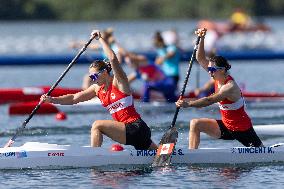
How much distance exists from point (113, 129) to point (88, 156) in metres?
0.60

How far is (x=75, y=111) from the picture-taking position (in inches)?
1132

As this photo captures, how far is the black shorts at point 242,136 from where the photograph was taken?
18703mm

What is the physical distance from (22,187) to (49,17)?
86366 mm

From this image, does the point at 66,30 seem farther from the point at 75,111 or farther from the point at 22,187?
the point at 22,187

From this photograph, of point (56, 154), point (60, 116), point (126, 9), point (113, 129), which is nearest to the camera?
point (113, 129)

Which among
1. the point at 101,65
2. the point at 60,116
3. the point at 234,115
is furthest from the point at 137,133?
the point at 60,116

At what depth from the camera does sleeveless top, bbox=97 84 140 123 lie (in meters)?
18.2

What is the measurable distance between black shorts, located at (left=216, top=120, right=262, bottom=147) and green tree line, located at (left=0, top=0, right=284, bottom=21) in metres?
78.5

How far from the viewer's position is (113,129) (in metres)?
18.1

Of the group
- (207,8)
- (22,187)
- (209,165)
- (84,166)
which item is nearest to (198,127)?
(209,165)

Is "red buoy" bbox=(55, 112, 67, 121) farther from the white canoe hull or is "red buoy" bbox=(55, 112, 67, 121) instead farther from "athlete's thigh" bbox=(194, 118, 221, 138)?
"athlete's thigh" bbox=(194, 118, 221, 138)

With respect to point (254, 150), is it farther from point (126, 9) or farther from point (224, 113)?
point (126, 9)

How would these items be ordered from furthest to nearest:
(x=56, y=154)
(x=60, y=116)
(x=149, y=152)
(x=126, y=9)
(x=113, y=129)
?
1. (x=126, y=9)
2. (x=60, y=116)
3. (x=149, y=152)
4. (x=56, y=154)
5. (x=113, y=129)

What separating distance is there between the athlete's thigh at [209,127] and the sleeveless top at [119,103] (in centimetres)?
101
